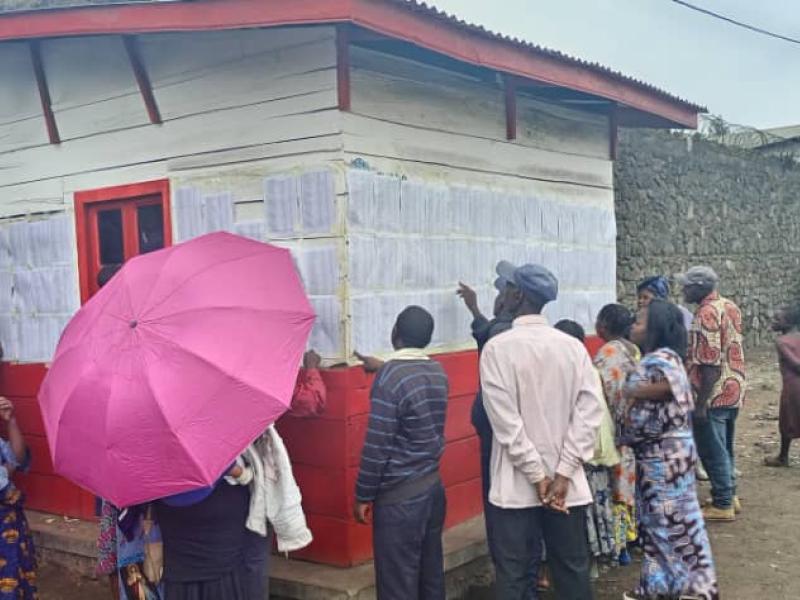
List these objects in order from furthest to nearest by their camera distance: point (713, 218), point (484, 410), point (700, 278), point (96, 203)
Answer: point (713, 218) → point (700, 278) → point (96, 203) → point (484, 410)

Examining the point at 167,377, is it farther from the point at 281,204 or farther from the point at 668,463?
the point at 668,463

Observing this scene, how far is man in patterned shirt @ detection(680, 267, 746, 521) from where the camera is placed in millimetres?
5551

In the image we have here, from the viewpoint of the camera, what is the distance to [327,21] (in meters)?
3.83

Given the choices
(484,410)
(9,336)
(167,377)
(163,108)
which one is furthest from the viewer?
(9,336)

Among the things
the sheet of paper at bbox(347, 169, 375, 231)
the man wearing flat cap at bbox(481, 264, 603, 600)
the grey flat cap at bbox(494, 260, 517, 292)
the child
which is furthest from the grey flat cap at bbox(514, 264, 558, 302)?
the child

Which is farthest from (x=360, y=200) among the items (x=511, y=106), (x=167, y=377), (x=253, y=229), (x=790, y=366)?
(x=790, y=366)

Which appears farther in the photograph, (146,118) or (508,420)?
(146,118)

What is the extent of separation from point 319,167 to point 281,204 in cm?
32

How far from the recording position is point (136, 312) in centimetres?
295

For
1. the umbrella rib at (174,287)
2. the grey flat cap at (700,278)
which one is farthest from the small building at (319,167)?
the umbrella rib at (174,287)

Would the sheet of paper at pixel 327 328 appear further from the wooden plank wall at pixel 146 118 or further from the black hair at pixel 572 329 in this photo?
Answer: the black hair at pixel 572 329

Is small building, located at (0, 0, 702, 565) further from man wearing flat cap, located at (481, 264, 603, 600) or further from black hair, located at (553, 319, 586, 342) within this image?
man wearing flat cap, located at (481, 264, 603, 600)

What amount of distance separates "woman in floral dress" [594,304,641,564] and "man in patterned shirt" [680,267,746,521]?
96 cm

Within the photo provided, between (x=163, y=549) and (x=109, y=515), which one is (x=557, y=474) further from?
(x=109, y=515)
